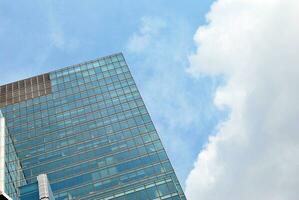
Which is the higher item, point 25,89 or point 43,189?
point 25,89

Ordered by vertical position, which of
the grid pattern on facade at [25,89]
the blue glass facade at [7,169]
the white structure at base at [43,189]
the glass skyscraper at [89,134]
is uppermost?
the grid pattern on facade at [25,89]

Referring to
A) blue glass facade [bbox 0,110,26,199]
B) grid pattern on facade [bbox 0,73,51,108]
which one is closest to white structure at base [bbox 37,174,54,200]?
blue glass facade [bbox 0,110,26,199]

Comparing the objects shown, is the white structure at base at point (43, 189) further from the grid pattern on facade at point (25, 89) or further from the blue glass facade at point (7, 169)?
the grid pattern on facade at point (25, 89)

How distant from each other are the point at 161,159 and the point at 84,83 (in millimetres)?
33490

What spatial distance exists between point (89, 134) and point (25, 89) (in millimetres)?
28343

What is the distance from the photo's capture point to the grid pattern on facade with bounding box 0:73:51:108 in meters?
110

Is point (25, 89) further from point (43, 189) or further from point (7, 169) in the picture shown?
point (43, 189)

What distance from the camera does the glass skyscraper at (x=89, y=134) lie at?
81500mm

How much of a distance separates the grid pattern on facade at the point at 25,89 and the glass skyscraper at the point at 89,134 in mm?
242

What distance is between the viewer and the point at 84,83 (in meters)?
109

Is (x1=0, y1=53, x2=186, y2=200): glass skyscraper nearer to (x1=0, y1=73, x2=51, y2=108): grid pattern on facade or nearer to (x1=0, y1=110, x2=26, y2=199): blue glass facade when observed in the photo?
(x1=0, y1=73, x2=51, y2=108): grid pattern on facade

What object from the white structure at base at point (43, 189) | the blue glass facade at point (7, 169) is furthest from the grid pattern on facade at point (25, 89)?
the white structure at base at point (43, 189)

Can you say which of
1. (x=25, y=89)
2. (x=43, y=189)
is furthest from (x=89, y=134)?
(x=43, y=189)

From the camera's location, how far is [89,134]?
3703 inches
